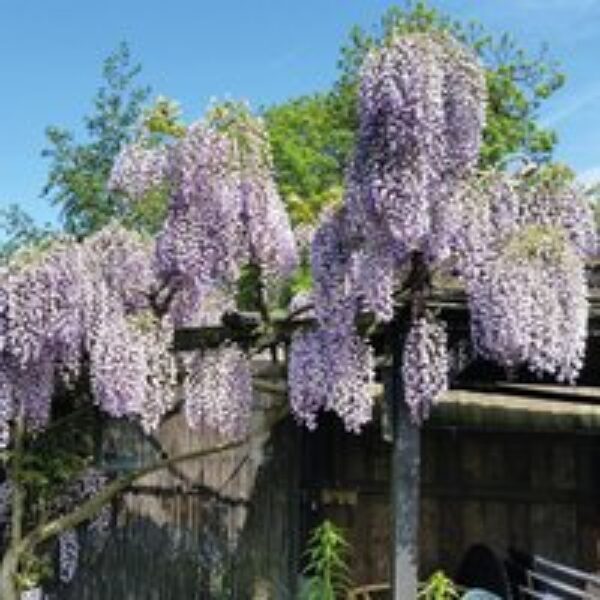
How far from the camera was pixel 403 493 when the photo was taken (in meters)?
6.78

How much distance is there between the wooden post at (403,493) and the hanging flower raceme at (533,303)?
534 millimetres

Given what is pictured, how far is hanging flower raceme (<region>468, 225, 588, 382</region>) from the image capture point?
6473 mm

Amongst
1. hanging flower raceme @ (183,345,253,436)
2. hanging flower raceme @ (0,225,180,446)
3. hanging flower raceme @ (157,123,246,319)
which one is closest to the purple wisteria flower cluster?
hanging flower raceme @ (157,123,246,319)

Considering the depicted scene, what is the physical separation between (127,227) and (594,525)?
14.2 ft

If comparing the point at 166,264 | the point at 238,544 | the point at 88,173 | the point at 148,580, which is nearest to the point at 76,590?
the point at 148,580

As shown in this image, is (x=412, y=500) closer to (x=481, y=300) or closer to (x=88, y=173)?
(x=481, y=300)

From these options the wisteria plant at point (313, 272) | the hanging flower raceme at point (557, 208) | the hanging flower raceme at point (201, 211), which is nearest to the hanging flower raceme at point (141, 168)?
the wisteria plant at point (313, 272)

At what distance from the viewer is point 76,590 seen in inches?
387

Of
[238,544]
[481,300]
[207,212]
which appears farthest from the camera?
[238,544]

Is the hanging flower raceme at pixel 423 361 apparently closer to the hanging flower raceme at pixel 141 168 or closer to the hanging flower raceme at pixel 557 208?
the hanging flower raceme at pixel 557 208

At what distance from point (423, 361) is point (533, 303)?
2.10 ft

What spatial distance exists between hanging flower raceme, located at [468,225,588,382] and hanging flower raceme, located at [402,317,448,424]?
22cm

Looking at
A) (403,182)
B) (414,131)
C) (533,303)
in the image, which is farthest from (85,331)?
(533,303)

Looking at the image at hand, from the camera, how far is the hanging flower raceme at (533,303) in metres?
6.47
